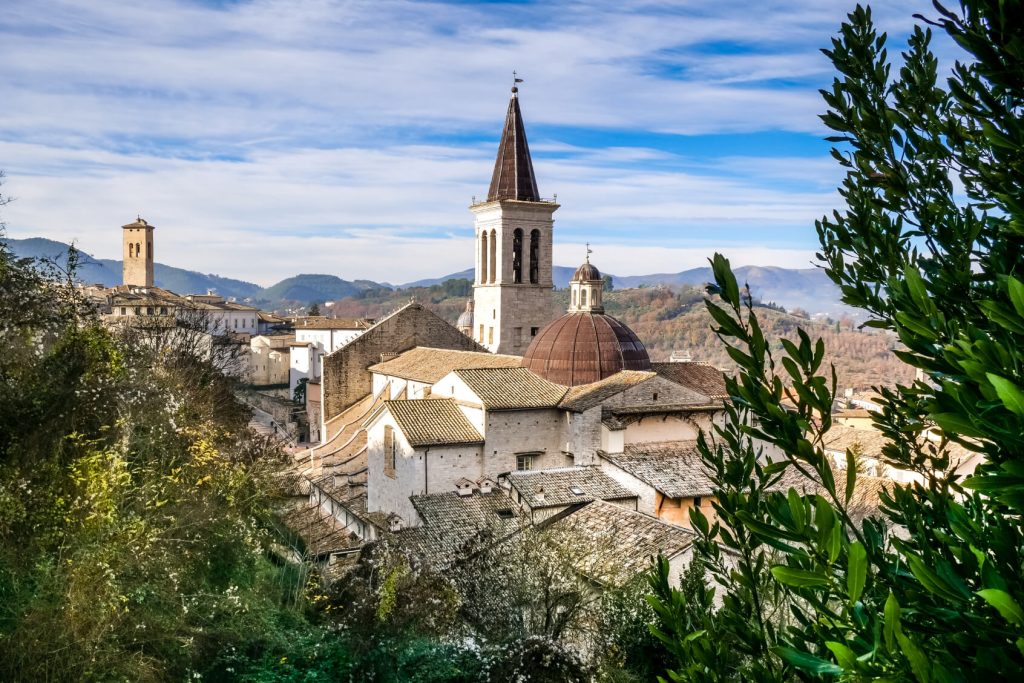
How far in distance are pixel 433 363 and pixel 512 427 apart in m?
8.28

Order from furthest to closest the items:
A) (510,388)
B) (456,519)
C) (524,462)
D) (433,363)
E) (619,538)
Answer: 1. (433,363)
2. (510,388)
3. (524,462)
4. (456,519)
5. (619,538)

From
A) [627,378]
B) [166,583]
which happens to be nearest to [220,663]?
[166,583]

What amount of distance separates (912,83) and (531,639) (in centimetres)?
894

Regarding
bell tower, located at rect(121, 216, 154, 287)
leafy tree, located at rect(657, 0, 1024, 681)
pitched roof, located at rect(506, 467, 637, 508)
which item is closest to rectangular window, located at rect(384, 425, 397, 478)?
pitched roof, located at rect(506, 467, 637, 508)

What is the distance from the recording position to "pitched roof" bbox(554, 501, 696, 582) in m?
12.8

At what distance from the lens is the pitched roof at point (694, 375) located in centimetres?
2650

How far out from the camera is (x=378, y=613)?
40.6 feet

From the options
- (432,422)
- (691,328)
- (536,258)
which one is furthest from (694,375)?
(691,328)

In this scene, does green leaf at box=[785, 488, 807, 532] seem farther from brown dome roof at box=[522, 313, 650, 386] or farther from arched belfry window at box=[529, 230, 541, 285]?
arched belfry window at box=[529, 230, 541, 285]

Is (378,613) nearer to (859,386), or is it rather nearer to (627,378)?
(627,378)

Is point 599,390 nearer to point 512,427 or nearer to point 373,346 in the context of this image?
point 512,427

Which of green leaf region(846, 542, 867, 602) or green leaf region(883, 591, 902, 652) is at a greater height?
green leaf region(846, 542, 867, 602)

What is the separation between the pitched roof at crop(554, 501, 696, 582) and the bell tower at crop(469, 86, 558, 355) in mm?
19719

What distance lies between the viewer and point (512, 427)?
861 inches
